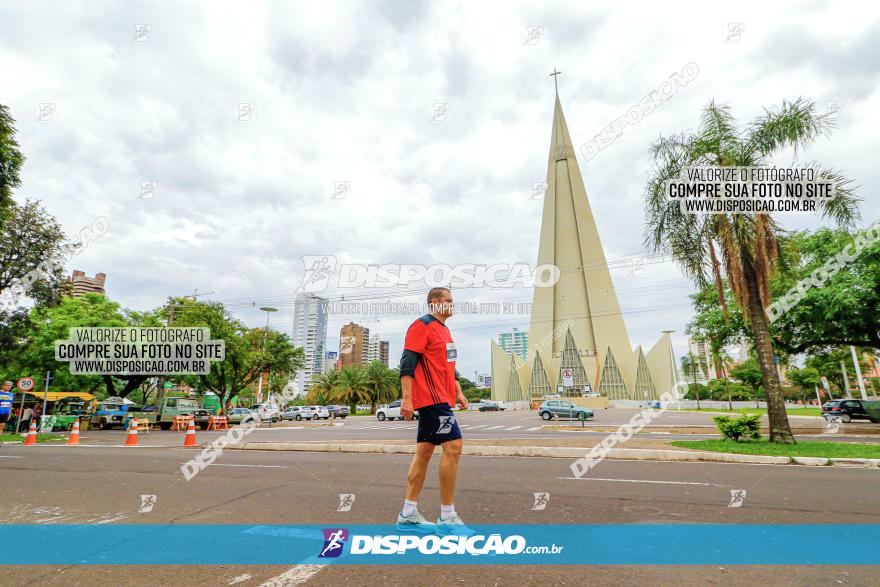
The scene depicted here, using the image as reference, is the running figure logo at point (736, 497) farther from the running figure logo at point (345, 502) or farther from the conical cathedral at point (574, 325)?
the conical cathedral at point (574, 325)

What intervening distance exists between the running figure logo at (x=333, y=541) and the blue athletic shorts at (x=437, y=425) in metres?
0.96

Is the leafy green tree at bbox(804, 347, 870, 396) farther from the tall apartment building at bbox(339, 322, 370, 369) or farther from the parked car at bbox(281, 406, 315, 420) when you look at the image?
the tall apartment building at bbox(339, 322, 370, 369)

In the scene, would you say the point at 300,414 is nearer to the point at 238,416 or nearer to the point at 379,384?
the point at 238,416

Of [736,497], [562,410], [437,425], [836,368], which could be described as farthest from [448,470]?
[836,368]

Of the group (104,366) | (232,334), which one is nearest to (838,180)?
(232,334)

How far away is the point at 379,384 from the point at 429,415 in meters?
46.7

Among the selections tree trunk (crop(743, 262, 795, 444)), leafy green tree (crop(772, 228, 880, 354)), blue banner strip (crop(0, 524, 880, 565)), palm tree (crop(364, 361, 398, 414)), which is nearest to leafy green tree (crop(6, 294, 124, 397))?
palm tree (crop(364, 361, 398, 414))

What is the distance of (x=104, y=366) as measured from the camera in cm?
2925

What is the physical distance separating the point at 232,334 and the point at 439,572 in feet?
112

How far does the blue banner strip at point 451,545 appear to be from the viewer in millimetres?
3146

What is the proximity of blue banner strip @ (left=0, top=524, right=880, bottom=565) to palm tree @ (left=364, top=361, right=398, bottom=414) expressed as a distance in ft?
149

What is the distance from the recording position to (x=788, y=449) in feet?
33.3

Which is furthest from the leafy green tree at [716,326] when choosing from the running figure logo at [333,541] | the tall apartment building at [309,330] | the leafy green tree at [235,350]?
the tall apartment building at [309,330]

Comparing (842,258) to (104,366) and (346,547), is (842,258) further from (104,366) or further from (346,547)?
(104,366)
